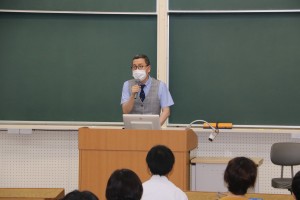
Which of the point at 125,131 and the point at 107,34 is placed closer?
the point at 125,131

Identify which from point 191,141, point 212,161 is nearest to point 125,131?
point 191,141

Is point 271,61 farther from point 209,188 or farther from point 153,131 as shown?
point 153,131

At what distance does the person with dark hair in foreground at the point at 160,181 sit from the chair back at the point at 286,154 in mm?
2554

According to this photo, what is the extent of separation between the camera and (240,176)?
2.99 meters

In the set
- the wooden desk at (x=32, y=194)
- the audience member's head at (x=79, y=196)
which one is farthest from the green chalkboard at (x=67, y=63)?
the audience member's head at (x=79, y=196)

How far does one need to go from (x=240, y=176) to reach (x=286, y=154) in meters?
2.85

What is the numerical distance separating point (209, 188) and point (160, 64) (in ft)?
5.76

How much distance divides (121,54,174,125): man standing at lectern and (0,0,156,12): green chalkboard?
1383mm

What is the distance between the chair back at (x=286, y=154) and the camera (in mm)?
5641

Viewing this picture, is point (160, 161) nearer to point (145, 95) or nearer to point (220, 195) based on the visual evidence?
point (220, 195)

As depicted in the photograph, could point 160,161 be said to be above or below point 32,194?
above

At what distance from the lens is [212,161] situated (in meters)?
5.26

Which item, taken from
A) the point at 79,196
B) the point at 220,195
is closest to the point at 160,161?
the point at 220,195

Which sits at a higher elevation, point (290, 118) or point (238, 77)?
point (238, 77)
